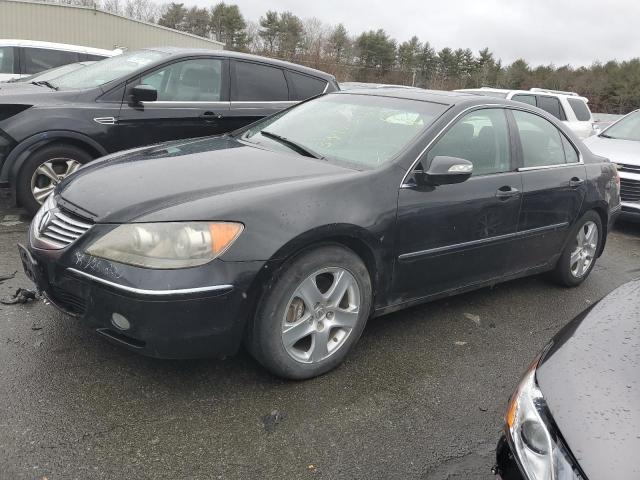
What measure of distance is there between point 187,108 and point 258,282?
3482mm

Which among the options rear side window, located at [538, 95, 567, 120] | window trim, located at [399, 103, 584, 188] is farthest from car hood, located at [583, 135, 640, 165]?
window trim, located at [399, 103, 584, 188]

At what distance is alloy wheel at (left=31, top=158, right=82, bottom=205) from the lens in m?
4.97

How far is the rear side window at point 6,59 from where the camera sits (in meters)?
9.98

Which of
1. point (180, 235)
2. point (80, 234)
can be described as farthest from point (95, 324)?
point (180, 235)

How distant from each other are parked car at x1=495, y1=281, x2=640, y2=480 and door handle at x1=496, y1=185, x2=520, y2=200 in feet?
5.69

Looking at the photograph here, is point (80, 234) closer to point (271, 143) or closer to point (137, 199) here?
point (137, 199)

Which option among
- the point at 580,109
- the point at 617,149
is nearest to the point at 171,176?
the point at 617,149

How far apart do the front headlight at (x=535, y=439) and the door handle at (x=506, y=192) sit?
202cm

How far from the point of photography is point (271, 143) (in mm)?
3666

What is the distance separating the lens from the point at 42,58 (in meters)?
10.1

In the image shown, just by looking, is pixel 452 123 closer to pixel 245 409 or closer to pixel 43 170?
pixel 245 409

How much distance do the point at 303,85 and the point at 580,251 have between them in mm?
3457

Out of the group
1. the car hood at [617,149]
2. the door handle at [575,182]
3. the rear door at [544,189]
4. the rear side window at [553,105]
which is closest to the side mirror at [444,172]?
the rear door at [544,189]

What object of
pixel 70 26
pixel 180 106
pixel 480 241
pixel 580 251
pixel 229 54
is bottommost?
pixel 580 251
